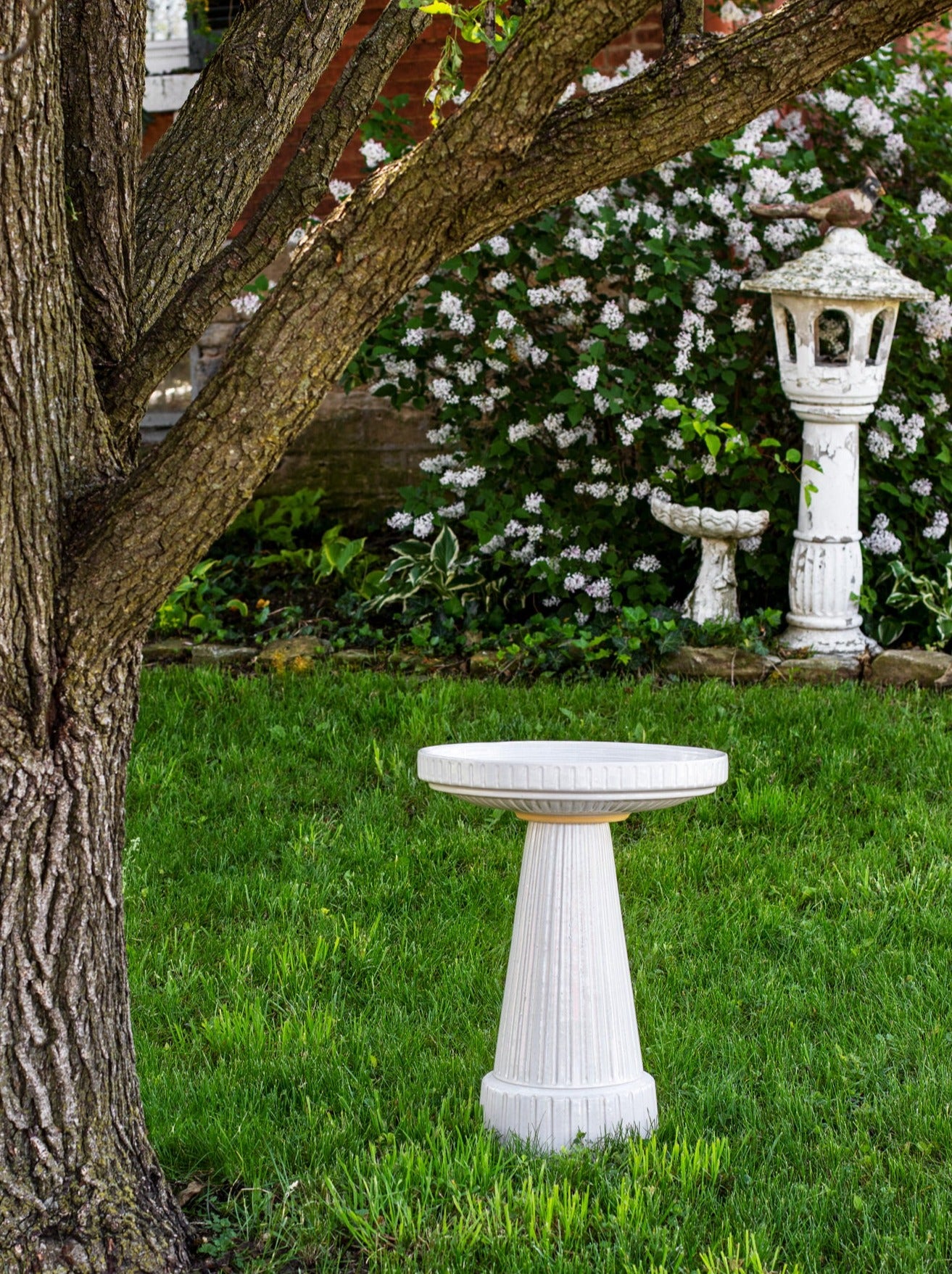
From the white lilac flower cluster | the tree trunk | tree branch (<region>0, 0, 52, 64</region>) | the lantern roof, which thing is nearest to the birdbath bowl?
the tree trunk

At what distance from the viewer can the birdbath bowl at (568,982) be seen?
2854 mm

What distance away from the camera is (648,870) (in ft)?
13.9

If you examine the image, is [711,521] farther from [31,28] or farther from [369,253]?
[31,28]

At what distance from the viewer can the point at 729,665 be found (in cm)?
559

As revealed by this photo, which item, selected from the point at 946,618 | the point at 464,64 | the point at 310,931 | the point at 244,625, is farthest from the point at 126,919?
the point at 464,64

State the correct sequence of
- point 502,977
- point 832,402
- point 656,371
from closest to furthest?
point 502,977, point 832,402, point 656,371

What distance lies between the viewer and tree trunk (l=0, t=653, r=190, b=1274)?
2.29m

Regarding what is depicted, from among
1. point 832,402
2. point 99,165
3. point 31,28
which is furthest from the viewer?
point 832,402

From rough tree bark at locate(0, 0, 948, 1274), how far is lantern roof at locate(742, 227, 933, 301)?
330 centimetres

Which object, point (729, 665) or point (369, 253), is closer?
point (369, 253)

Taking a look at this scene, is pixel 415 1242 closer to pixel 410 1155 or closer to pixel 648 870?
pixel 410 1155

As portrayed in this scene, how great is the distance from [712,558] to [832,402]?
0.76 m

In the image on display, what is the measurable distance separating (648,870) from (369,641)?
212 centimetres

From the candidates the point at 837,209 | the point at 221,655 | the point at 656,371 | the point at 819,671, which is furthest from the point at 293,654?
the point at 837,209
